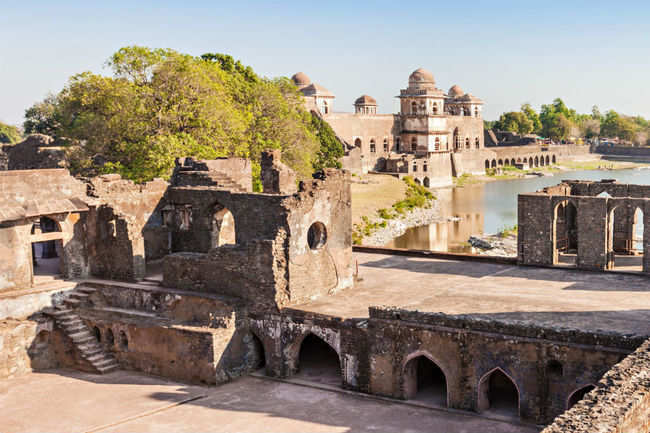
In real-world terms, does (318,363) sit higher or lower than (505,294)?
lower

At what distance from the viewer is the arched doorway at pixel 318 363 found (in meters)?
15.9

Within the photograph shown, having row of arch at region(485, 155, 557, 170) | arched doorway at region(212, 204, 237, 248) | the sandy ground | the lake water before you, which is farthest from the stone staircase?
row of arch at region(485, 155, 557, 170)

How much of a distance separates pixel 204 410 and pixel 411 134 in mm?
52941

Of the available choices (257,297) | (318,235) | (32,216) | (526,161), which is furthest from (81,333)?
(526,161)

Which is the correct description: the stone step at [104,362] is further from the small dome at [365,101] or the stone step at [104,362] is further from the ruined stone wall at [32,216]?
the small dome at [365,101]

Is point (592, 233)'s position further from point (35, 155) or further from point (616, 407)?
point (35, 155)

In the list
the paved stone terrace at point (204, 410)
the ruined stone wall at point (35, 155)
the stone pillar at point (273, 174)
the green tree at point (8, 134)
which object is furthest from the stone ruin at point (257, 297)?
the green tree at point (8, 134)

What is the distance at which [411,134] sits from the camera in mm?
65062

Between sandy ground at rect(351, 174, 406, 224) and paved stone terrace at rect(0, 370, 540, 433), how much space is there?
24.2 m

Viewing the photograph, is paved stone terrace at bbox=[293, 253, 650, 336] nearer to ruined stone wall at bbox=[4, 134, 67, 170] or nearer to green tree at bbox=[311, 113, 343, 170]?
ruined stone wall at bbox=[4, 134, 67, 170]

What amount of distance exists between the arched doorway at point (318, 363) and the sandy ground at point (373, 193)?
21.8 meters

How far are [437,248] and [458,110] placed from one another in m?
45.3

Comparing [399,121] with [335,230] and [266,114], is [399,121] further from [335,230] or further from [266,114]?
[335,230]

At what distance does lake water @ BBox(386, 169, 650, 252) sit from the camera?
3859cm
